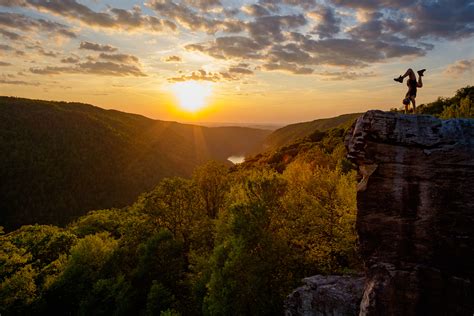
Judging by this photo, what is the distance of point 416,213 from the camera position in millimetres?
17312

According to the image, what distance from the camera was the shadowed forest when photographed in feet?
98.6

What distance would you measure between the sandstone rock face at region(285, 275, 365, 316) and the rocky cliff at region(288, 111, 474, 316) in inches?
100

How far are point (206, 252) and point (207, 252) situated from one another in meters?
0.59

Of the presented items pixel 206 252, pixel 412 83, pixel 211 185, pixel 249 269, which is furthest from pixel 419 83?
pixel 211 185

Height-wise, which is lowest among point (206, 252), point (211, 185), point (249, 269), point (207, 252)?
point (207, 252)

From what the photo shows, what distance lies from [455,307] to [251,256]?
17.5m

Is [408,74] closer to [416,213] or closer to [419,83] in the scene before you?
[419,83]

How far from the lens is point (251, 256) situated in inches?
1208

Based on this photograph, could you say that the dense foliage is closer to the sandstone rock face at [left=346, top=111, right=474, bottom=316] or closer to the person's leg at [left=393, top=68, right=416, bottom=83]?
the sandstone rock face at [left=346, top=111, right=474, bottom=316]

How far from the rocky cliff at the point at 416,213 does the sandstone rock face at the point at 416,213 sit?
0.14 ft

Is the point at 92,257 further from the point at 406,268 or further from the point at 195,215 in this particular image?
the point at 406,268

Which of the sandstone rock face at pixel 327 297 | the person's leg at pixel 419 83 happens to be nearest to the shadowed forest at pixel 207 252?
the sandstone rock face at pixel 327 297

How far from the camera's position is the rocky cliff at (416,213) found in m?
16.4

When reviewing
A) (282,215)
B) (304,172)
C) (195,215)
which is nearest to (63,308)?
(195,215)
